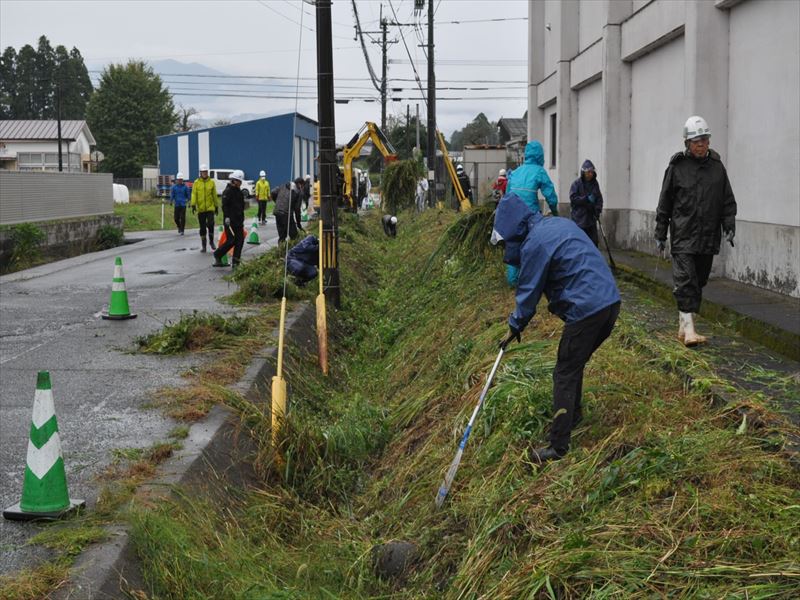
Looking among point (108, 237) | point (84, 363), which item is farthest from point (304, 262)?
point (108, 237)

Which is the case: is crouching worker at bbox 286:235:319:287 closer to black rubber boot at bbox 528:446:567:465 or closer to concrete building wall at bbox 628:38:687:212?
concrete building wall at bbox 628:38:687:212

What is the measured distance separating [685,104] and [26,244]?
13.8 metres

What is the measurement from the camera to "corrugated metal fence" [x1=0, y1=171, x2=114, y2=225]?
21.1m

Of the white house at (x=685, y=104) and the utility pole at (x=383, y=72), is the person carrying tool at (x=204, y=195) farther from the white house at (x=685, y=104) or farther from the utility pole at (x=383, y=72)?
the utility pole at (x=383, y=72)

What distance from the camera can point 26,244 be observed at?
20.7 m

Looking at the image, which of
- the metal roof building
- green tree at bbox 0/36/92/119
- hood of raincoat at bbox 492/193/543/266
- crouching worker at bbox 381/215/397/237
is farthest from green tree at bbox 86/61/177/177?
hood of raincoat at bbox 492/193/543/266

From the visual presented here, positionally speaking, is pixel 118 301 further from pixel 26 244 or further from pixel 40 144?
pixel 40 144

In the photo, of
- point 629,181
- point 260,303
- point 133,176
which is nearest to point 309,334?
point 260,303

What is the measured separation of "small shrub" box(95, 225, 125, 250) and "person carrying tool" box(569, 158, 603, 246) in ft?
54.1

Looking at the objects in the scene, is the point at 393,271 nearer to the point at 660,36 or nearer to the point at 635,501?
the point at 660,36

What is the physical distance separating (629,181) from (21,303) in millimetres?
10990

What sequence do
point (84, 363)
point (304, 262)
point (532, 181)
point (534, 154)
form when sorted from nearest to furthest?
1. point (84, 363)
2. point (532, 181)
3. point (534, 154)
4. point (304, 262)

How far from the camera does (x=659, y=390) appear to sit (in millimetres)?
6402

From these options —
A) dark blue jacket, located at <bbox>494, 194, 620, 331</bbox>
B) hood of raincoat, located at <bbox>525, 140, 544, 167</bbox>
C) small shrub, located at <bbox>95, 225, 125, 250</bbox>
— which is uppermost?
hood of raincoat, located at <bbox>525, 140, 544, 167</bbox>
